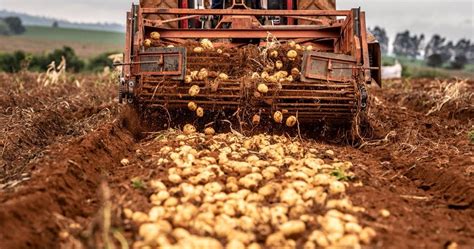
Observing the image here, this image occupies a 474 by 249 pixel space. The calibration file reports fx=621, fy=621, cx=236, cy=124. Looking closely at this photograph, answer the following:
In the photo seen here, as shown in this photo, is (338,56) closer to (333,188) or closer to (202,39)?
(202,39)

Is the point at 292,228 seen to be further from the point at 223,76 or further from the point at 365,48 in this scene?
the point at 365,48

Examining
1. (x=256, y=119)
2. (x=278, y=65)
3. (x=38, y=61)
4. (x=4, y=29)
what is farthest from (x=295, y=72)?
(x=4, y=29)

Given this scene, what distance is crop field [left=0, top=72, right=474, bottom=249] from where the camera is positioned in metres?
3.47

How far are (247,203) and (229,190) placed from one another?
0.33 m

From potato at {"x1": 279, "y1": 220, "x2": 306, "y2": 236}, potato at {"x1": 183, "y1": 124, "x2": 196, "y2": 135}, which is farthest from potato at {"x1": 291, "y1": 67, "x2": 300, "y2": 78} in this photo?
potato at {"x1": 279, "y1": 220, "x2": 306, "y2": 236}

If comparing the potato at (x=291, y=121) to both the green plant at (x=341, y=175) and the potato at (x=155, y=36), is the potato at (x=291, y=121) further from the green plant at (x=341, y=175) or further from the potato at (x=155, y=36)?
the potato at (x=155, y=36)

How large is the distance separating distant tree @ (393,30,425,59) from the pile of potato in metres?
46.2

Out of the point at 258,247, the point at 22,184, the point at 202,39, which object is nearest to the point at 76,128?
the point at 202,39

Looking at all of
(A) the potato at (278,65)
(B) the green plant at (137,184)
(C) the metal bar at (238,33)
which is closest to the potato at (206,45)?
(C) the metal bar at (238,33)

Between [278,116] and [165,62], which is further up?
[165,62]

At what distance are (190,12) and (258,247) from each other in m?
3.92

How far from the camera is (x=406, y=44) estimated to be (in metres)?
50.1

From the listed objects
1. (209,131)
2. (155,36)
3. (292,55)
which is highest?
(155,36)

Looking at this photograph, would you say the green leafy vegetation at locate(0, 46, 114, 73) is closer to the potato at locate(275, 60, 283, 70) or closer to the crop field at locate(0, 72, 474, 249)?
the potato at locate(275, 60, 283, 70)
